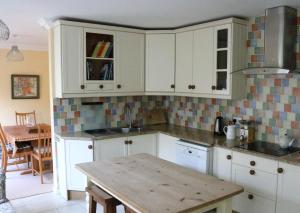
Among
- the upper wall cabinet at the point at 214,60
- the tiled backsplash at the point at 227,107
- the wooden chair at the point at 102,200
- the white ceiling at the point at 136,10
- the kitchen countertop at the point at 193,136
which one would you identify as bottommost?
the wooden chair at the point at 102,200

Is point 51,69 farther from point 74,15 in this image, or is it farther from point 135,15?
point 135,15

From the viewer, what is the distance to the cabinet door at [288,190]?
2402mm

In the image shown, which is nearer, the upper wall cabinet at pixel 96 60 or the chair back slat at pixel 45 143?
the upper wall cabinet at pixel 96 60

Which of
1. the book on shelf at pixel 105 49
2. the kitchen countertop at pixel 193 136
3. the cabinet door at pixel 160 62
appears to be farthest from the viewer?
the cabinet door at pixel 160 62

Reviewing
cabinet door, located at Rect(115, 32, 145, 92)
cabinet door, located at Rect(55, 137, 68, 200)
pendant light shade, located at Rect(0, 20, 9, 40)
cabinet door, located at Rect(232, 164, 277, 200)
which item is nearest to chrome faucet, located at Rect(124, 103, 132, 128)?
cabinet door, located at Rect(115, 32, 145, 92)

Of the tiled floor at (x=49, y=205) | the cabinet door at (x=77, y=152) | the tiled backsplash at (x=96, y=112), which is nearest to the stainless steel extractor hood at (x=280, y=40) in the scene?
the tiled backsplash at (x=96, y=112)

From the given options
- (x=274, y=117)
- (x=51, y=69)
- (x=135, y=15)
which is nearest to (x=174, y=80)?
(x=135, y=15)

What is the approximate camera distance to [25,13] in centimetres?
311

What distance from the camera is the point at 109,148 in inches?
136

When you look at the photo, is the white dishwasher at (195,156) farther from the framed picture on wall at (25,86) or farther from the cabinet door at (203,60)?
the framed picture on wall at (25,86)

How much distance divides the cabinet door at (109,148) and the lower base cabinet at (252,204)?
145 centimetres

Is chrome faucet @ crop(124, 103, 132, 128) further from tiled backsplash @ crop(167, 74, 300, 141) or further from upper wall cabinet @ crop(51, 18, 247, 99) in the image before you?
tiled backsplash @ crop(167, 74, 300, 141)

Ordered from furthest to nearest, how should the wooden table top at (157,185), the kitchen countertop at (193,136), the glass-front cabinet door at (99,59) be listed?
the glass-front cabinet door at (99,59) < the kitchen countertop at (193,136) < the wooden table top at (157,185)

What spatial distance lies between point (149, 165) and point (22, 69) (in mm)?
4777
